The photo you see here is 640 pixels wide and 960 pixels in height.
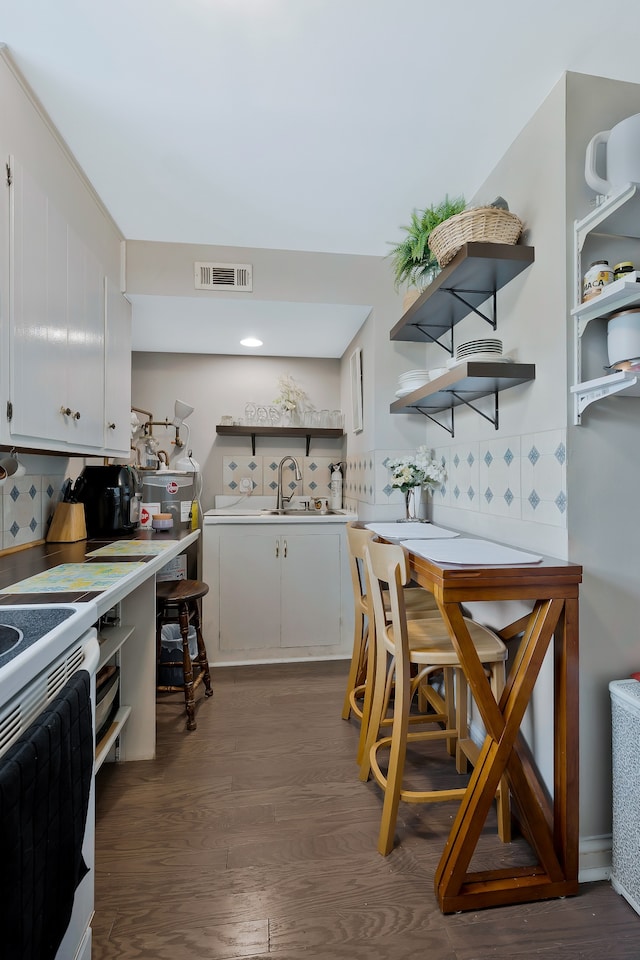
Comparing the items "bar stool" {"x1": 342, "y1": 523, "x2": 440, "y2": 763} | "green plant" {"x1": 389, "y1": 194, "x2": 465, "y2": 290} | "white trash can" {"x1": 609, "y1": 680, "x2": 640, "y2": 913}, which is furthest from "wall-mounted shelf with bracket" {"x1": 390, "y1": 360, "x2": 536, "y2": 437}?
"white trash can" {"x1": 609, "y1": 680, "x2": 640, "y2": 913}

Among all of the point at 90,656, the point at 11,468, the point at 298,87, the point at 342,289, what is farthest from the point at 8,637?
the point at 342,289

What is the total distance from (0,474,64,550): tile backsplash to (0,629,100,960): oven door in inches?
41.7

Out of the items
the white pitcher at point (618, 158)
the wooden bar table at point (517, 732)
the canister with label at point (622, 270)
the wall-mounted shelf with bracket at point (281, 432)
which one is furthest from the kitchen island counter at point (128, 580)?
the white pitcher at point (618, 158)

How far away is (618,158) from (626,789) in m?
1.80

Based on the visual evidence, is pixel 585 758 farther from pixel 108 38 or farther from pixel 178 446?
pixel 178 446

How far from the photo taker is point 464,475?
7.16 feet

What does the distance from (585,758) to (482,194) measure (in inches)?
88.7

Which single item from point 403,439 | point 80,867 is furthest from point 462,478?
point 80,867

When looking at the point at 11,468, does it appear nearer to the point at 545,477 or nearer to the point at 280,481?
the point at 545,477

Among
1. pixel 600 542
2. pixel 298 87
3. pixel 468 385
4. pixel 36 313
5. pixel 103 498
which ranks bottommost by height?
pixel 600 542

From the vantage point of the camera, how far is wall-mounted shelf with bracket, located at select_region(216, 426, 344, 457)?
3.47m

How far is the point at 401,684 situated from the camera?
141 cm

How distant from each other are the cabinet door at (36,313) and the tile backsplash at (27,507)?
37 centimetres

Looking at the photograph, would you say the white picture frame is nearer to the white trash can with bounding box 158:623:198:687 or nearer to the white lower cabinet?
the white lower cabinet
